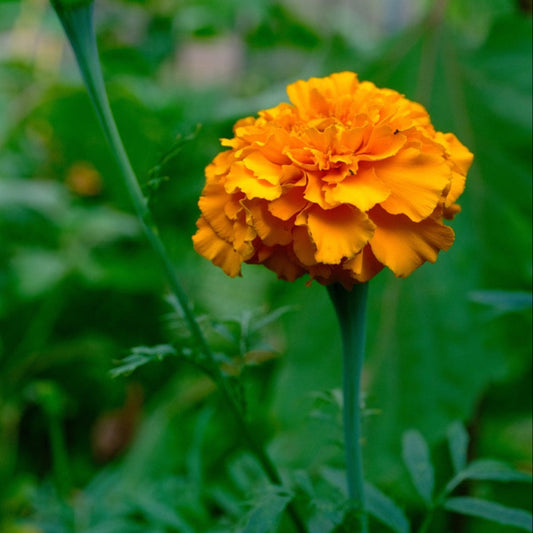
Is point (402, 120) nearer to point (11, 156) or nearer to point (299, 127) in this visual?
point (299, 127)

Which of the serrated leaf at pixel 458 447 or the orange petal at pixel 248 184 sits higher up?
the orange petal at pixel 248 184

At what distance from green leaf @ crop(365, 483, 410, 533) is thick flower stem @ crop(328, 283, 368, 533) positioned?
28 mm

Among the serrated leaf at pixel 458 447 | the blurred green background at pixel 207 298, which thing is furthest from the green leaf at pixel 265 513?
the serrated leaf at pixel 458 447

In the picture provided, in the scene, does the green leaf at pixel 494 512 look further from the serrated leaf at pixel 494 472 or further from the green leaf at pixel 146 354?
the green leaf at pixel 146 354

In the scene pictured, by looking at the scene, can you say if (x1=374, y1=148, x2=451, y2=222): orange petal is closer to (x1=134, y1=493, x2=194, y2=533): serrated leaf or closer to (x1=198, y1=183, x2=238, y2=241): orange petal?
(x1=198, y1=183, x2=238, y2=241): orange petal

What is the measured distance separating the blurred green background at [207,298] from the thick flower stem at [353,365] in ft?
0.06

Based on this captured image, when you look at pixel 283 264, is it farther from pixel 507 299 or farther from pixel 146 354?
pixel 507 299

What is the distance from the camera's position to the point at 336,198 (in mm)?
228

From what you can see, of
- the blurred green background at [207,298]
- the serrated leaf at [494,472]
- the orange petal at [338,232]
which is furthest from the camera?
the blurred green background at [207,298]

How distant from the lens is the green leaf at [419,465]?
1.10 feet

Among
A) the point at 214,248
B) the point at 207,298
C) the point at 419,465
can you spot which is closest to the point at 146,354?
the point at 214,248

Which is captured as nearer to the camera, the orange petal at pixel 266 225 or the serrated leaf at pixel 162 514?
the orange petal at pixel 266 225

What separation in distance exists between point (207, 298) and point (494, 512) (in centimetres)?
86

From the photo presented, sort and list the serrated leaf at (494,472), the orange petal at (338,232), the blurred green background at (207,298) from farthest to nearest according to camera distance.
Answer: the blurred green background at (207,298)
the serrated leaf at (494,472)
the orange petal at (338,232)
